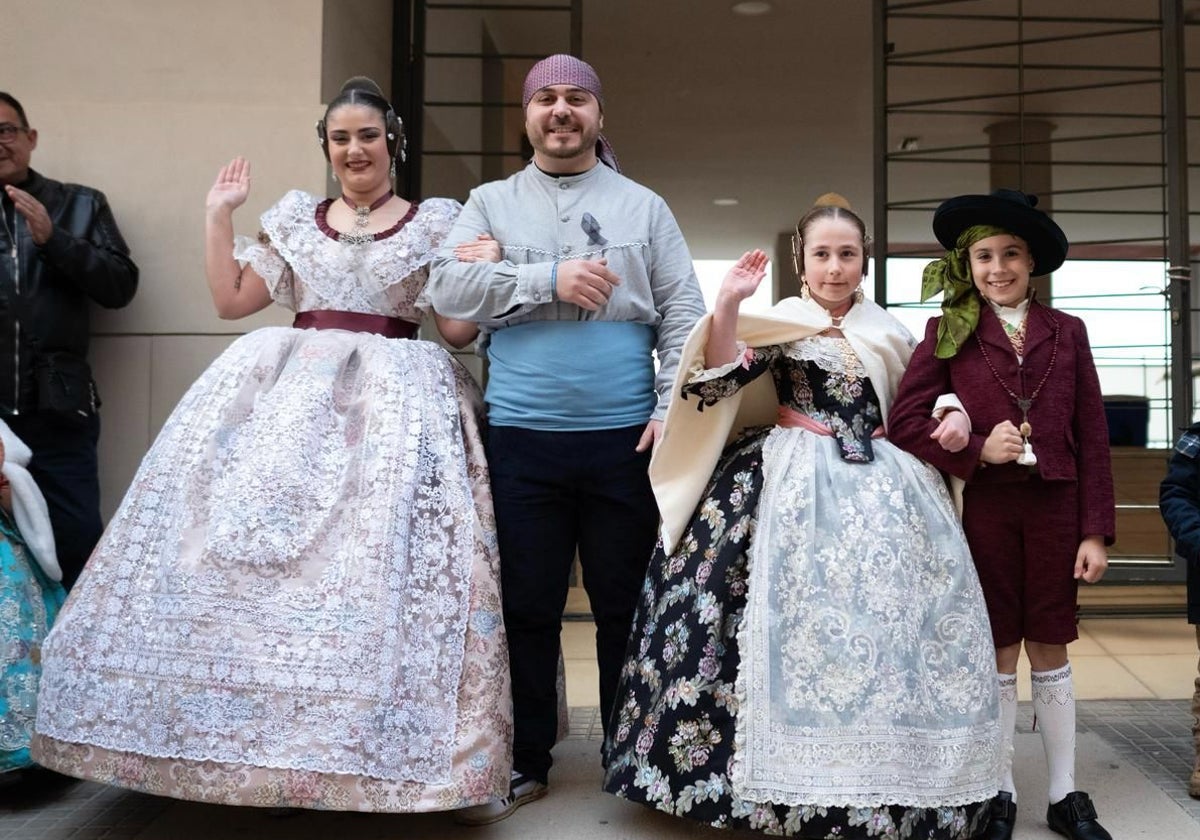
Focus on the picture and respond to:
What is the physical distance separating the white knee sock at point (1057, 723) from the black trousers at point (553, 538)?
41.4 inches


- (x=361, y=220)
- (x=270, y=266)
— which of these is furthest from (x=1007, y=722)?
(x=270, y=266)

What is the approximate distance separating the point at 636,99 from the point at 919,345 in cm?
644

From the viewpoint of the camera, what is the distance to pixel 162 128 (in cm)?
441

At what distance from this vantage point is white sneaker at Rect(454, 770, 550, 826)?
2.85 m

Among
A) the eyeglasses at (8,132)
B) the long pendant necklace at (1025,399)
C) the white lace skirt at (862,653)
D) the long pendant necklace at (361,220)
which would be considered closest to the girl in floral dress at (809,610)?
the white lace skirt at (862,653)

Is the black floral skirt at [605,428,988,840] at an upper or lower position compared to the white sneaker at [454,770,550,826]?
upper

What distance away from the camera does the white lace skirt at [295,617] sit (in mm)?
2529

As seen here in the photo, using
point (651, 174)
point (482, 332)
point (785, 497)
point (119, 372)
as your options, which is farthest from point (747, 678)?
point (651, 174)

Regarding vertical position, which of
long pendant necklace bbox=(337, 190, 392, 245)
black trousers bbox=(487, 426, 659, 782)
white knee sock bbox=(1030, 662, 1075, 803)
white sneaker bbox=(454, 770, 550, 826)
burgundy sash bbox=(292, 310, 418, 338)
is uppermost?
long pendant necklace bbox=(337, 190, 392, 245)

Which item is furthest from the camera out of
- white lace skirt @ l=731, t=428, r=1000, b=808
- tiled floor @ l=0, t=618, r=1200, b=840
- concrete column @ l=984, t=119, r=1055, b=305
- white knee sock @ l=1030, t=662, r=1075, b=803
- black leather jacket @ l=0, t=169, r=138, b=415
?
concrete column @ l=984, t=119, r=1055, b=305

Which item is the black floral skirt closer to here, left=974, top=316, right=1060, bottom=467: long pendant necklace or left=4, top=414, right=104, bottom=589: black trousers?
left=974, top=316, right=1060, bottom=467: long pendant necklace

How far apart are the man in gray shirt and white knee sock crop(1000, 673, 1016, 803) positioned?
952 millimetres

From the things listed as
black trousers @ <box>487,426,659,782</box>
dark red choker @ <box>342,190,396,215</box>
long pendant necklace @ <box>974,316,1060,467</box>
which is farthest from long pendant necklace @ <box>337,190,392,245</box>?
long pendant necklace @ <box>974,316,1060,467</box>

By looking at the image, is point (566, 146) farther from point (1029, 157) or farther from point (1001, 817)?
point (1029, 157)
